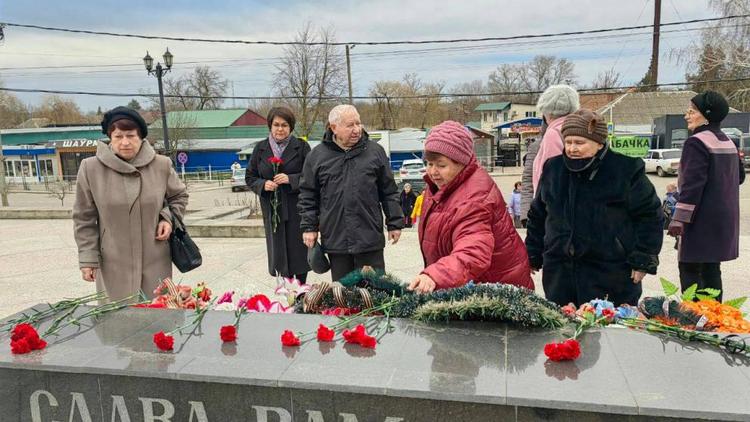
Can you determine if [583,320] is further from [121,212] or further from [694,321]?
[121,212]

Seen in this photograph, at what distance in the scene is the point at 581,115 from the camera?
243 centimetres

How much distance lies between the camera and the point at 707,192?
3.36 metres

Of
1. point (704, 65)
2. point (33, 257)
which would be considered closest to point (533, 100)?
point (704, 65)

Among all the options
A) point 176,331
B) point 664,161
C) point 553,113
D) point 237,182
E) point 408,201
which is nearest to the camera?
point 176,331

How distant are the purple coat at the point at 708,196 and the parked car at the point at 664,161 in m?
23.6

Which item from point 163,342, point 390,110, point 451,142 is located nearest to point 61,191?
point 163,342

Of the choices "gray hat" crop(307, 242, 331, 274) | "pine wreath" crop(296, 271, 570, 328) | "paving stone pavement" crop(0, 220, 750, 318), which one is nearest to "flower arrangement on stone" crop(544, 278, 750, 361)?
"pine wreath" crop(296, 271, 570, 328)

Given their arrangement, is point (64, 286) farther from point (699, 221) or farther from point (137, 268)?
point (699, 221)

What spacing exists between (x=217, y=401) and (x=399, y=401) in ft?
1.91

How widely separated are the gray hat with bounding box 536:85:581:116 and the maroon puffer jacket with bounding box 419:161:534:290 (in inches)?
43.0

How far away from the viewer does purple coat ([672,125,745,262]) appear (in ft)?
10.9

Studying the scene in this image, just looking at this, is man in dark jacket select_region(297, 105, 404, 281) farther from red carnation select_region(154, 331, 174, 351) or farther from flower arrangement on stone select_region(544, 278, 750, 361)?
red carnation select_region(154, 331, 174, 351)

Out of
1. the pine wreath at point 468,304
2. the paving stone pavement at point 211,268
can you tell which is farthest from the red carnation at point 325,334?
the paving stone pavement at point 211,268

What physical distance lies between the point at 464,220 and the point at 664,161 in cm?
2636
